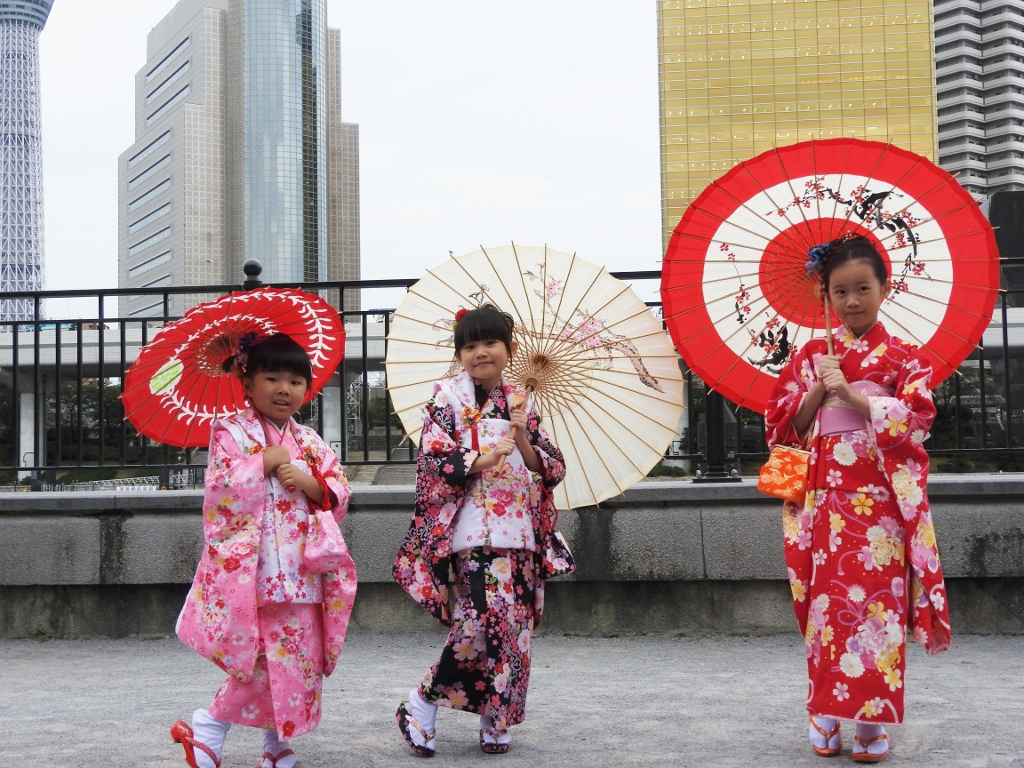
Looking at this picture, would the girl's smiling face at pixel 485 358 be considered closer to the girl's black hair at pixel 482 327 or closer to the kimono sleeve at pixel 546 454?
the girl's black hair at pixel 482 327

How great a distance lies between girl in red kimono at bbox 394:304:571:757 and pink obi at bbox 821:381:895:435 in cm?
101

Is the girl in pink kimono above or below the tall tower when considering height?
below

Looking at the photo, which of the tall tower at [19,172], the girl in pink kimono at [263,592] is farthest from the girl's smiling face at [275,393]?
the tall tower at [19,172]

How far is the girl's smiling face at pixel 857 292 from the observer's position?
359 centimetres

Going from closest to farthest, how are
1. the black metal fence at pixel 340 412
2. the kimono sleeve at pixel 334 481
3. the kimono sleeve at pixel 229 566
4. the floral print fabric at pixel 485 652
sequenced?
the kimono sleeve at pixel 229 566
the kimono sleeve at pixel 334 481
the floral print fabric at pixel 485 652
the black metal fence at pixel 340 412

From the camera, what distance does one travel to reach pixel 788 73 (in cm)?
10975

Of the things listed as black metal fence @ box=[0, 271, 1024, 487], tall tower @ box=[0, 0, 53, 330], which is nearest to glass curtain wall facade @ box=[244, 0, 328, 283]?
tall tower @ box=[0, 0, 53, 330]

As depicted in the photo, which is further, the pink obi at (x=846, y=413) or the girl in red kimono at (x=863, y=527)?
the pink obi at (x=846, y=413)

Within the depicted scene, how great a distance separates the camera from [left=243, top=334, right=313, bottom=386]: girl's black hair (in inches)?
139

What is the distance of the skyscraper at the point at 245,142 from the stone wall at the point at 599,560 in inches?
4601

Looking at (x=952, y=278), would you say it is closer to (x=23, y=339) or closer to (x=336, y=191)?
(x=23, y=339)

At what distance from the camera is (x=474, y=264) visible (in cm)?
443

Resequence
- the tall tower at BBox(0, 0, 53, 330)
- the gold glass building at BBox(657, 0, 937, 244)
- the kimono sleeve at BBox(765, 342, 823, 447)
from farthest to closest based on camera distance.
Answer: the tall tower at BBox(0, 0, 53, 330) → the gold glass building at BBox(657, 0, 937, 244) → the kimono sleeve at BBox(765, 342, 823, 447)

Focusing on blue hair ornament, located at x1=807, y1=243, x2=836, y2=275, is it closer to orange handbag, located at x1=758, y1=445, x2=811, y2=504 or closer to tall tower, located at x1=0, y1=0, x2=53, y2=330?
orange handbag, located at x1=758, y1=445, x2=811, y2=504
